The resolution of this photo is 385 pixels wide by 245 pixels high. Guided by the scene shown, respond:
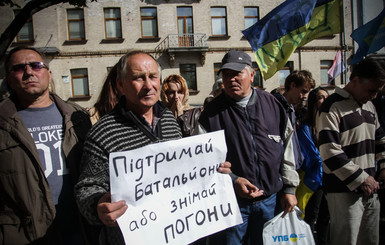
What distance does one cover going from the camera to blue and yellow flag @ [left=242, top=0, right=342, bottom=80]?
334 centimetres

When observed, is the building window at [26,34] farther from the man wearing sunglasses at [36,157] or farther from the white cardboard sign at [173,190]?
the white cardboard sign at [173,190]

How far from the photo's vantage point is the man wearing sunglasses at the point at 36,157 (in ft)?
4.63

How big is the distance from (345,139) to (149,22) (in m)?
14.8

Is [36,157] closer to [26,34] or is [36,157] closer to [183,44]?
[183,44]

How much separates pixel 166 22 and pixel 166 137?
14.8 metres

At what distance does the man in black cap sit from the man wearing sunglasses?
3.32ft

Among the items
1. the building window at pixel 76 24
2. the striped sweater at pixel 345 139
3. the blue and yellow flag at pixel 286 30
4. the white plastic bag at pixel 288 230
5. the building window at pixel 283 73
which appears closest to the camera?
the white plastic bag at pixel 288 230

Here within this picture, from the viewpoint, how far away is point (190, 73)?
1528cm

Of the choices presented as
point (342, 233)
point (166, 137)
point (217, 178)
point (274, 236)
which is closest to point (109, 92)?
point (166, 137)

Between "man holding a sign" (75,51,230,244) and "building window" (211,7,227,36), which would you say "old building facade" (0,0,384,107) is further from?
→ "man holding a sign" (75,51,230,244)

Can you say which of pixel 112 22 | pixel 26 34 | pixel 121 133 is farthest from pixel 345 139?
pixel 26 34

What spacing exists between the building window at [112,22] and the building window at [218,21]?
5.90m

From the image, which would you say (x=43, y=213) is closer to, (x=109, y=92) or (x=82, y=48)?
(x=109, y=92)

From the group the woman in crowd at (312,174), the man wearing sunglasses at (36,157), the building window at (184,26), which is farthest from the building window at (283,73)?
the man wearing sunglasses at (36,157)
